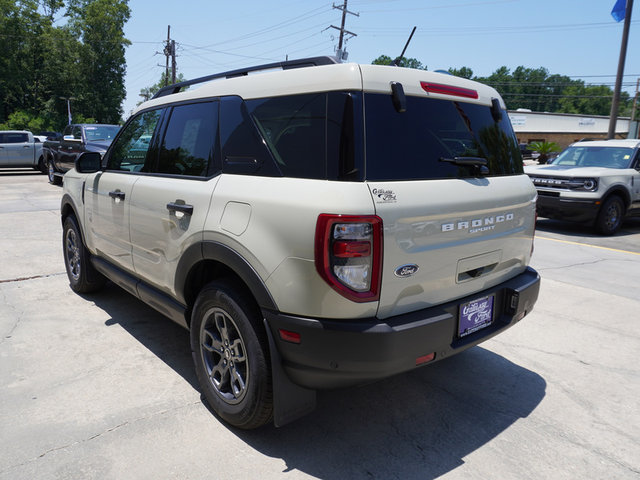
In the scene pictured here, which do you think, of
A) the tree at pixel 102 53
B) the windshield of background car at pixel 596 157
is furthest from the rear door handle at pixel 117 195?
the tree at pixel 102 53

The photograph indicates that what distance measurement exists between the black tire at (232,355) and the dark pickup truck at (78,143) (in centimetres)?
1098

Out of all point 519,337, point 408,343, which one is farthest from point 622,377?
point 408,343

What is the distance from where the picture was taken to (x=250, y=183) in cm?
250

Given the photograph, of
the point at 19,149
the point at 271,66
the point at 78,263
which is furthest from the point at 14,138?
the point at 271,66

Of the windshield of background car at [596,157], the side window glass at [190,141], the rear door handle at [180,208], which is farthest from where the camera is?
the windshield of background car at [596,157]

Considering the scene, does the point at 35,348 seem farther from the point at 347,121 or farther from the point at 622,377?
the point at 622,377

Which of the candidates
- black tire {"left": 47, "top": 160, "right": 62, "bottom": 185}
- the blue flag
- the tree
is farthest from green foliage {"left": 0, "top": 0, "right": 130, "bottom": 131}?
the blue flag

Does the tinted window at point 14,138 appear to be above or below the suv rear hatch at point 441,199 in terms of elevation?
above

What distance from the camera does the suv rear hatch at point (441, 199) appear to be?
2.22 m

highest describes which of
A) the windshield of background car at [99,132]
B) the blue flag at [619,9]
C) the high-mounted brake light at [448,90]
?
the blue flag at [619,9]

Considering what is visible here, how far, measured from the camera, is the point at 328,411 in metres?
2.94

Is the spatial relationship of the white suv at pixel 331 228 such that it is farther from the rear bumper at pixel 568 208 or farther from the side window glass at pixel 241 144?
the rear bumper at pixel 568 208

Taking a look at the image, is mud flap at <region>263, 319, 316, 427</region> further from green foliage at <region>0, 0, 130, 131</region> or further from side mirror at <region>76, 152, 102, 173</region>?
green foliage at <region>0, 0, 130, 131</region>

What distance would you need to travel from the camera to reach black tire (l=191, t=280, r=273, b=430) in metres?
2.42
